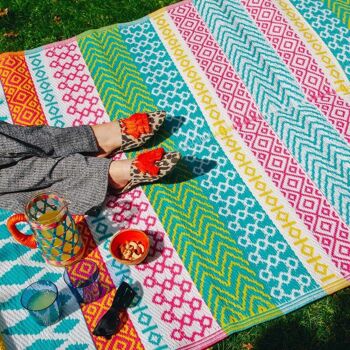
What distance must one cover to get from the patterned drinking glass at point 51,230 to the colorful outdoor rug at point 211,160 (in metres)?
0.10

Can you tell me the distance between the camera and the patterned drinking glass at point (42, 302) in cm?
230

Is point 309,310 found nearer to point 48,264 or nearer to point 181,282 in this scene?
point 181,282

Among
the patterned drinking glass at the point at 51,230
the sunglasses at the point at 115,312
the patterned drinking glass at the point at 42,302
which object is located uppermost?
the patterned drinking glass at the point at 51,230

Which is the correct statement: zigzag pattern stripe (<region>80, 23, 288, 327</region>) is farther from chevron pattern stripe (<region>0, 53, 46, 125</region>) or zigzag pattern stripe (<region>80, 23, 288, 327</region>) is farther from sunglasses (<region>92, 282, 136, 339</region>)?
chevron pattern stripe (<region>0, 53, 46, 125</region>)

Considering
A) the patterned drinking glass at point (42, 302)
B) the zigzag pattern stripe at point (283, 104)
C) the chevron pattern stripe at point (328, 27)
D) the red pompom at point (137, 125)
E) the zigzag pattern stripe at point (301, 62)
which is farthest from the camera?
the chevron pattern stripe at point (328, 27)

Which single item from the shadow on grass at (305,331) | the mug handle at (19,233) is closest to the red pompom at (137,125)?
the mug handle at (19,233)

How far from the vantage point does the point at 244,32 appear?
11.5ft

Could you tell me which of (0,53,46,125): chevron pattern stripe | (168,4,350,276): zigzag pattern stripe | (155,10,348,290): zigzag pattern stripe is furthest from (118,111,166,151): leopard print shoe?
(0,53,46,125): chevron pattern stripe

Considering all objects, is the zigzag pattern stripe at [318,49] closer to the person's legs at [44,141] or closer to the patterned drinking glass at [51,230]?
the person's legs at [44,141]

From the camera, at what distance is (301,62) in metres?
3.32

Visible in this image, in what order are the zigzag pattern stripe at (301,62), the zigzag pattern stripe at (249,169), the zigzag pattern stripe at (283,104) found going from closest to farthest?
the zigzag pattern stripe at (249,169) → the zigzag pattern stripe at (283,104) → the zigzag pattern stripe at (301,62)

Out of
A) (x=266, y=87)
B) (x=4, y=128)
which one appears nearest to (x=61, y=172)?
(x=4, y=128)

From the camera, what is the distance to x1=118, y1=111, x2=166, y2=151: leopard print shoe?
9.57 ft

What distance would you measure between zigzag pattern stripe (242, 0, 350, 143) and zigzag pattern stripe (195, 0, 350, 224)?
2.1 inches
